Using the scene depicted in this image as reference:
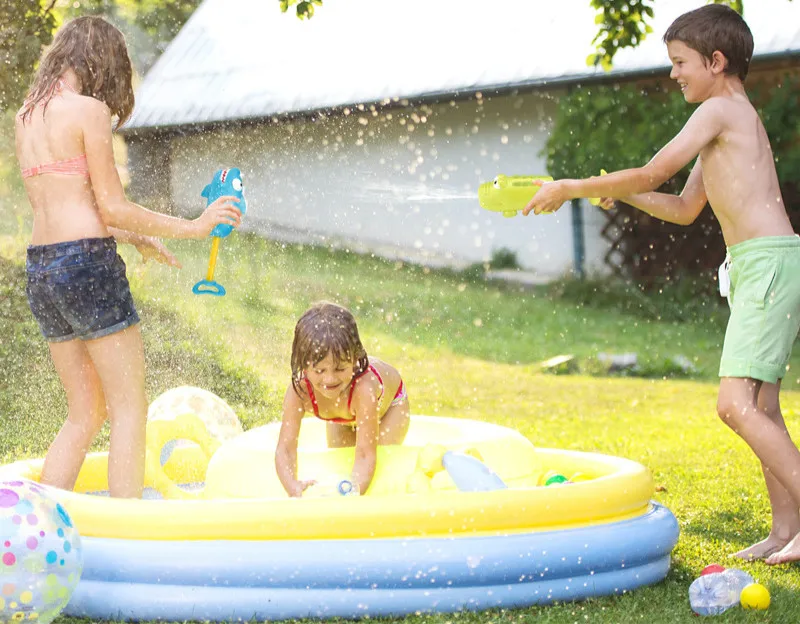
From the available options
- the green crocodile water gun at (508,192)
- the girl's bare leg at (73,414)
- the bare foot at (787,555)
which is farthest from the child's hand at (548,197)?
the girl's bare leg at (73,414)

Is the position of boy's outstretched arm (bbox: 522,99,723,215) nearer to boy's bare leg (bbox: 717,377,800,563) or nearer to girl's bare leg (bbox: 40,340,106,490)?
boy's bare leg (bbox: 717,377,800,563)

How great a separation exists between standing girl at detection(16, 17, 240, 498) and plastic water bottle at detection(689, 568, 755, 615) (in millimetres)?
1536

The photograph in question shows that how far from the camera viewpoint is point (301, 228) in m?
12.1

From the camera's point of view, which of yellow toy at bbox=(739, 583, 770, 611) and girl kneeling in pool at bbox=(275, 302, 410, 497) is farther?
girl kneeling in pool at bbox=(275, 302, 410, 497)

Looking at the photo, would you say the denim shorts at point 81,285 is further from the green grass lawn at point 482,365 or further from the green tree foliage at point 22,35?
the green tree foliage at point 22,35

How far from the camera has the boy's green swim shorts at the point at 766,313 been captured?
3.24m

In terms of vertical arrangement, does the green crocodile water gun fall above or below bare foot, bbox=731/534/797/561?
above

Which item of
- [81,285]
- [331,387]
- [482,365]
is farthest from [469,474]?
[482,365]

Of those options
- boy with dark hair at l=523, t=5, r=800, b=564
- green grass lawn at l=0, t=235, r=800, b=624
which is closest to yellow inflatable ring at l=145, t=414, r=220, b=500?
green grass lawn at l=0, t=235, r=800, b=624

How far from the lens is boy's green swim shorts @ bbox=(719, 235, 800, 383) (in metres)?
3.24

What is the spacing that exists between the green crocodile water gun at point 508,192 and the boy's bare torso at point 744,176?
35cm

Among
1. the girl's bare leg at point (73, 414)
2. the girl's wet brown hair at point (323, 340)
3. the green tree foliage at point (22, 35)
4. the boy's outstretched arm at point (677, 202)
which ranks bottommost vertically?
the girl's bare leg at point (73, 414)

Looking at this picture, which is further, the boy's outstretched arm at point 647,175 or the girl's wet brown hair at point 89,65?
the girl's wet brown hair at point 89,65

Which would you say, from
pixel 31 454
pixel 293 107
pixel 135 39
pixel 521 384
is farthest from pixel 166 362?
pixel 135 39
